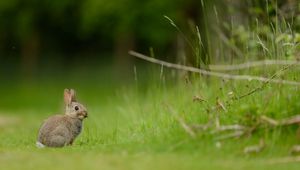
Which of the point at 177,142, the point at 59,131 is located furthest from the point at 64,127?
the point at 177,142

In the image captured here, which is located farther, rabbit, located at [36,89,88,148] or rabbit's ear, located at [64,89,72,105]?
rabbit's ear, located at [64,89,72,105]

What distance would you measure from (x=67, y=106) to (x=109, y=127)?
2.18 meters

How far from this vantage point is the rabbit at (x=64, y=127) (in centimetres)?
1031

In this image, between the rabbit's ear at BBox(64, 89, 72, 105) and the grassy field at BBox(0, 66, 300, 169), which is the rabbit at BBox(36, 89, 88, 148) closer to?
the rabbit's ear at BBox(64, 89, 72, 105)

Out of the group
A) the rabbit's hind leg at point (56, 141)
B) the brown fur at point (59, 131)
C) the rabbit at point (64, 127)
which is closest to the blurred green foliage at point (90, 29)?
the rabbit at point (64, 127)

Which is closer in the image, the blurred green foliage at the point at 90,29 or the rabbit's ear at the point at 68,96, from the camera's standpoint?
the rabbit's ear at the point at 68,96

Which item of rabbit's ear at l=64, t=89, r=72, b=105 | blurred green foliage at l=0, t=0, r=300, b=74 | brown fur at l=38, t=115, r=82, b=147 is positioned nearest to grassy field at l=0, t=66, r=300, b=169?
brown fur at l=38, t=115, r=82, b=147

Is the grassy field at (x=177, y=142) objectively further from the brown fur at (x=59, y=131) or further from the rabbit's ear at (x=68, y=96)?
the rabbit's ear at (x=68, y=96)

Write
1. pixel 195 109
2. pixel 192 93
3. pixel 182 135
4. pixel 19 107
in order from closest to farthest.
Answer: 1. pixel 182 135
2. pixel 195 109
3. pixel 192 93
4. pixel 19 107

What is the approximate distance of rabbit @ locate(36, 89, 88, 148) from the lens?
10312 millimetres

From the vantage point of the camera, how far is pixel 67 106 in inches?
436

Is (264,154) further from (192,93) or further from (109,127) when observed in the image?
(109,127)

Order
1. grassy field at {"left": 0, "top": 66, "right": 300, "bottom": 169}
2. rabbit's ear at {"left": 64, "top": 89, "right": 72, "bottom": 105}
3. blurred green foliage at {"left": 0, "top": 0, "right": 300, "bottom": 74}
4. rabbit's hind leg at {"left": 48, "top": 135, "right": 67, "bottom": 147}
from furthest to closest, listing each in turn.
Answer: blurred green foliage at {"left": 0, "top": 0, "right": 300, "bottom": 74} → rabbit's ear at {"left": 64, "top": 89, "right": 72, "bottom": 105} → rabbit's hind leg at {"left": 48, "top": 135, "right": 67, "bottom": 147} → grassy field at {"left": 0, "top": 66, "right": 300, "bottom": 169}

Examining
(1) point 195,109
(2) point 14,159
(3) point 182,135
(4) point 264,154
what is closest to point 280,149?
(4) point 264,154
